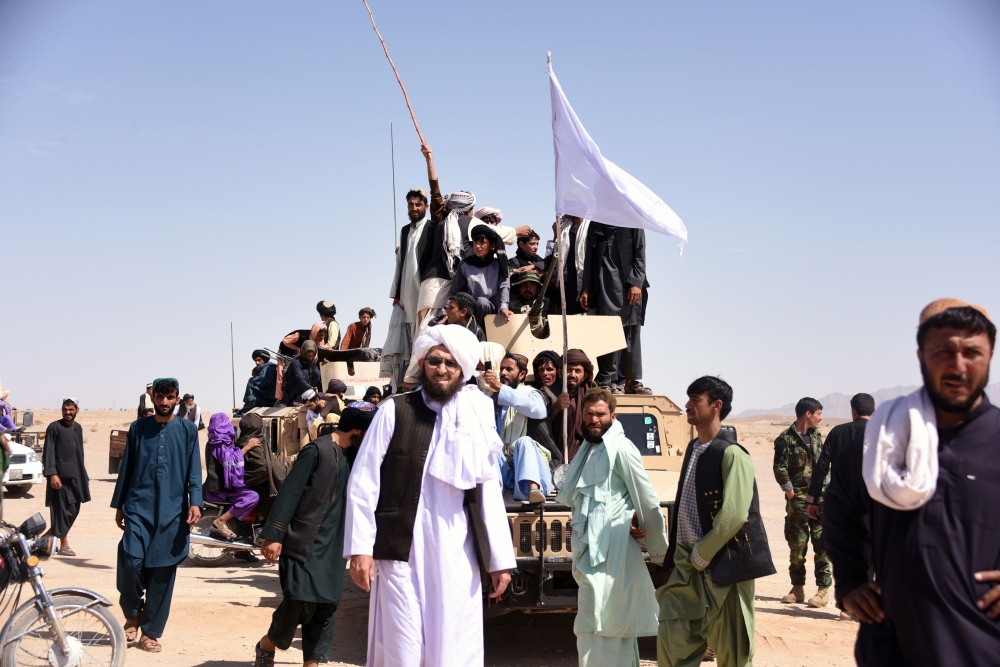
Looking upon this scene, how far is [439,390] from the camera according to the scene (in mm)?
4918

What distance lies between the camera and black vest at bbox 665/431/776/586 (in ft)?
16.9

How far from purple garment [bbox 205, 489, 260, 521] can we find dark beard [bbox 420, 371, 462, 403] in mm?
7571

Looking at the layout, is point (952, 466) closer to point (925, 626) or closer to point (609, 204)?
point (925, 626)

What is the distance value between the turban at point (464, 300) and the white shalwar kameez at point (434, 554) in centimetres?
361

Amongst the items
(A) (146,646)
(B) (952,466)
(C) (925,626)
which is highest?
(B) (952,466)

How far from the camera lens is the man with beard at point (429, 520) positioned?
4.60 metres

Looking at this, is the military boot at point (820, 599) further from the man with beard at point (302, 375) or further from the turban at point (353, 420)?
the man with beard at point (302, 375)

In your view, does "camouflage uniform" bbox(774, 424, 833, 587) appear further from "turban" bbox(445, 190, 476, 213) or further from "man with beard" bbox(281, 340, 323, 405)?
"man with beard" bbox(281, 340, 323, 405)

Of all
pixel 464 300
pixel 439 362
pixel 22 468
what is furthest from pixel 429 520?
pixel 22 468

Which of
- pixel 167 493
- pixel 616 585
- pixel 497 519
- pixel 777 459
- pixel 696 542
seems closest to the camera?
pixel 497 519

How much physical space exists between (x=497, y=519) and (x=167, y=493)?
345cm

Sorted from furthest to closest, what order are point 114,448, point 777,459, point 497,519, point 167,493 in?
point 114,448, point 777,459, point 167,493, point 497,519

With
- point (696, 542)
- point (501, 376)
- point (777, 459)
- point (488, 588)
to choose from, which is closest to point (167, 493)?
point (501, 376)

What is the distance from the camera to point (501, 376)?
754cm
